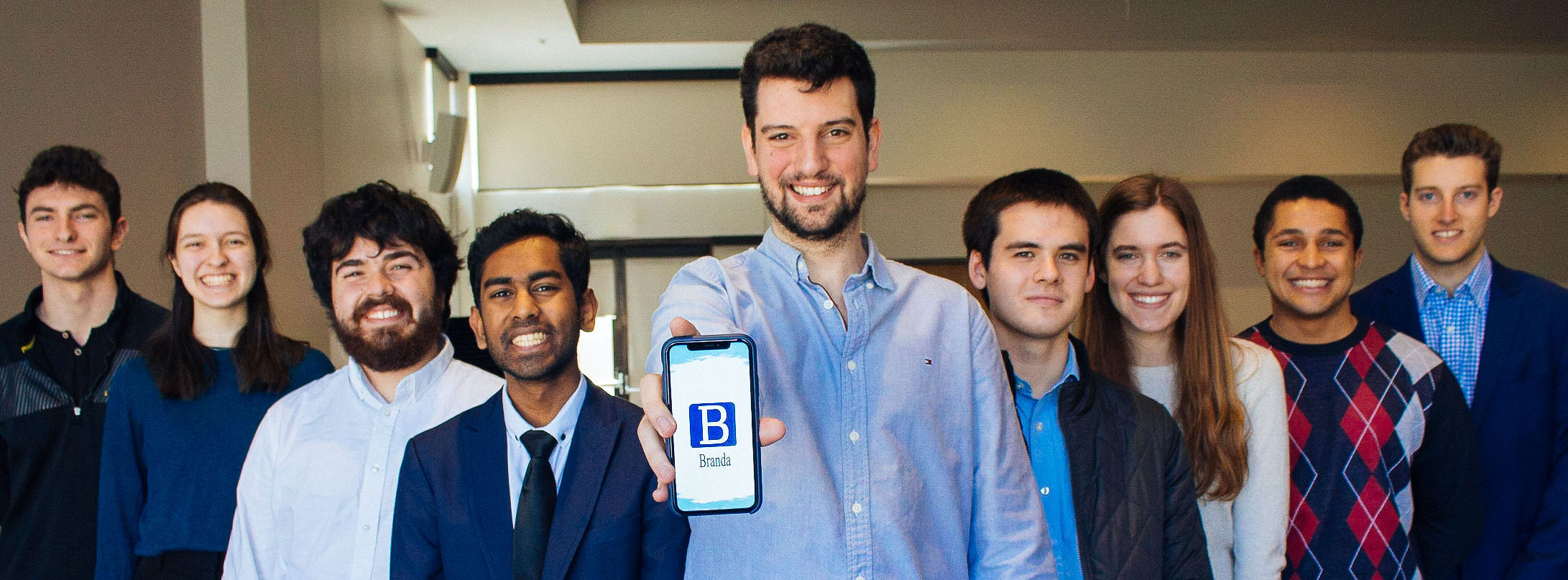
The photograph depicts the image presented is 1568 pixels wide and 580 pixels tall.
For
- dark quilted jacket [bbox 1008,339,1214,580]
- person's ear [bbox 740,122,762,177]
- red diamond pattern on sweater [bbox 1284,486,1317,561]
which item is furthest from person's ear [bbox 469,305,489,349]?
red diamond pattern on sweater [bbox 1284,486,1317,561]

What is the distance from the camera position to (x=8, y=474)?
261 cm

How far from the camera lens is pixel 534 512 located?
1755 millimetres

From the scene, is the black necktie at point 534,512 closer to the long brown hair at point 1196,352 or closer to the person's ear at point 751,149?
the person's ear at point 751,149

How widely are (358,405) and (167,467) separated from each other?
559 mm

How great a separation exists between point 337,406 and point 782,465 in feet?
3.85

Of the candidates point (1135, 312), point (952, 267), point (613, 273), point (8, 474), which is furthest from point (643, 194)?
point (1135, 312)

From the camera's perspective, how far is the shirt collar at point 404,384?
7.01 ft

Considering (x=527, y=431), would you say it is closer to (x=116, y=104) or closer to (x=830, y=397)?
(x=830, y=397)

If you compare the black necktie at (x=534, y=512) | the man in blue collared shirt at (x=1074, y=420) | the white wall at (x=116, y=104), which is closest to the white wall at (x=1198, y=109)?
the white wall at (x=116, y=104)

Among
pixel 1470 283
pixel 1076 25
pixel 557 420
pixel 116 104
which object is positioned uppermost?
pixel 1076 25

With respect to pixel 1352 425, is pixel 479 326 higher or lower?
higher

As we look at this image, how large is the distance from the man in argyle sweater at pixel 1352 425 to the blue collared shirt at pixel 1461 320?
1.28 feet

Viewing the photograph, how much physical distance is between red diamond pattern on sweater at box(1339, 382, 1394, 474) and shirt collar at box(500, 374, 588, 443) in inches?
67.3

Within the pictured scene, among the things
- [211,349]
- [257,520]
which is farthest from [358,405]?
[211,349]
